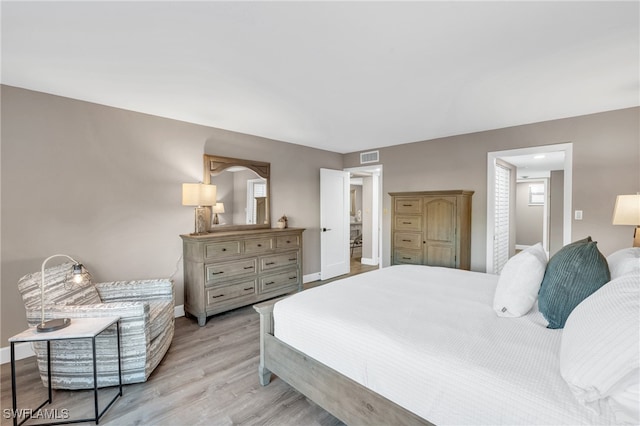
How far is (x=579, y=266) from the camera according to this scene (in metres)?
1.56

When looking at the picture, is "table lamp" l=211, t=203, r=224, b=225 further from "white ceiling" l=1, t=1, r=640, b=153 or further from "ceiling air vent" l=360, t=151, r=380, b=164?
"ceiling air vent" l=360, t=151, r=380, b=164

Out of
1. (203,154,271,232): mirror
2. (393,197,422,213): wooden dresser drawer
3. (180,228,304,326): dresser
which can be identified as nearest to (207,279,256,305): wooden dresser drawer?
(180,228,304,326): dresser

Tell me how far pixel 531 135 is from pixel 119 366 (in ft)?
16.4

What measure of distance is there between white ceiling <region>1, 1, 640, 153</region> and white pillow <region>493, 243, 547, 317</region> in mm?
1456

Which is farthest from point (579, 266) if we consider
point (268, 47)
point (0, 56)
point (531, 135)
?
point (0, 56)

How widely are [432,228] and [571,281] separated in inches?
101

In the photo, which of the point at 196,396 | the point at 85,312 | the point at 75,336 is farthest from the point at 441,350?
the point at 85,312

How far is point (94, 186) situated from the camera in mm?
3014

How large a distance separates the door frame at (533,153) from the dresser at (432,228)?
0.83 feet

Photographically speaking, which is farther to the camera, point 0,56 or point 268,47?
point 0,56

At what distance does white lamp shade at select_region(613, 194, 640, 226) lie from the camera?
2.54 metres

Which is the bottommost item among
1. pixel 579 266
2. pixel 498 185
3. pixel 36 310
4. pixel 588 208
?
pixel 36 310

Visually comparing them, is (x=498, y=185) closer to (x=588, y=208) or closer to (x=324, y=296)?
(x=588, y=208)

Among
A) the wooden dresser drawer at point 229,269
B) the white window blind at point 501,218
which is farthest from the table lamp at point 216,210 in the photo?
the white window blind at point 501,218
